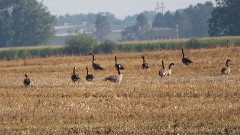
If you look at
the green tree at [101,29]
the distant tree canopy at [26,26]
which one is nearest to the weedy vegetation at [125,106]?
the distant tree canopy at [26,26]

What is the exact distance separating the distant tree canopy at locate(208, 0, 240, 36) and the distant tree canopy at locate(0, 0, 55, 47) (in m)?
41.7

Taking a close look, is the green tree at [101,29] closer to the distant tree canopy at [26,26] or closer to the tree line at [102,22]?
the tree line at [102,22]

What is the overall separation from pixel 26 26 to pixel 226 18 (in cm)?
4687

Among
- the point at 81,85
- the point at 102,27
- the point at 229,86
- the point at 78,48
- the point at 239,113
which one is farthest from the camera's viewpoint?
the point at 102,27

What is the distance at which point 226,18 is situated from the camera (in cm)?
9150

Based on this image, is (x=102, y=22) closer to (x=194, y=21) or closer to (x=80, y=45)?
(x=194, y=21)

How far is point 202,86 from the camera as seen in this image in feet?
81.6

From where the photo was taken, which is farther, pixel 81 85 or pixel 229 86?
pixel 81 85

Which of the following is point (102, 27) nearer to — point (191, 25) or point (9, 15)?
point (191, 25)

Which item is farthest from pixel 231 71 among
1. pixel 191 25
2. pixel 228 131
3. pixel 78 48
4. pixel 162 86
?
pixel 191 25

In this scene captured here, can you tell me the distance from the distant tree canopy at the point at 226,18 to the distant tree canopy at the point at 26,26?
4168cm

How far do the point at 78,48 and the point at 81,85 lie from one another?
155ft

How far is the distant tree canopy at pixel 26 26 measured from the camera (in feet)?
405

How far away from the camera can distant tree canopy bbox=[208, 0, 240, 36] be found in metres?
90.9
